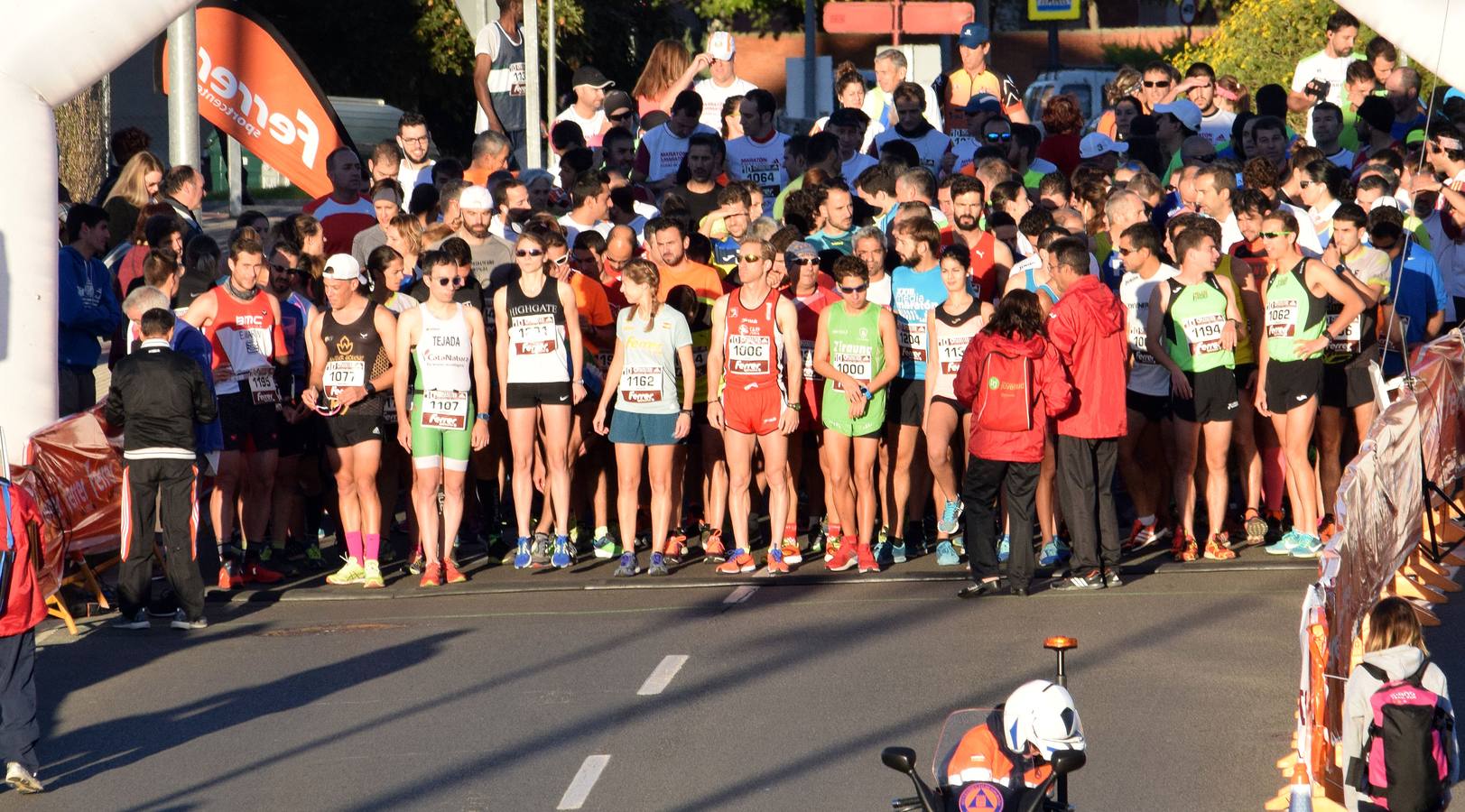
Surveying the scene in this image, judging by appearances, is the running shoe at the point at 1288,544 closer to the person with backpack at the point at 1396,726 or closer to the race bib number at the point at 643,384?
the race bib number at the point at 643,384

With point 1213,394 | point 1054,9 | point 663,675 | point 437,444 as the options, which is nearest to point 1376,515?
point 1213,394

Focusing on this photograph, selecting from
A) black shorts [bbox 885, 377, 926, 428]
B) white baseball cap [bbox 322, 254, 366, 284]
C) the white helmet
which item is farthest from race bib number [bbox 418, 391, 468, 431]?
the white helmet

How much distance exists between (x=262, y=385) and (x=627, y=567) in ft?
7.99

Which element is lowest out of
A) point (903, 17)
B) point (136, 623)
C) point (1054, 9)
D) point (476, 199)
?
point (136, 623)

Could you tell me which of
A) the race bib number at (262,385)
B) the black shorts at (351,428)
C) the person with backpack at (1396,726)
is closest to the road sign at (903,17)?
the black shorts at (351,428)

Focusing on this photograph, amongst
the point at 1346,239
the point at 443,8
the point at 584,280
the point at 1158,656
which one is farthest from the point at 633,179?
the point at 443,8

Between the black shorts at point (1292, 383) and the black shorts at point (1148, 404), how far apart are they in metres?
0.61

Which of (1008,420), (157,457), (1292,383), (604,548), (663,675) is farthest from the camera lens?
(604,548)

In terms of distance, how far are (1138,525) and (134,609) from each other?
600 cm

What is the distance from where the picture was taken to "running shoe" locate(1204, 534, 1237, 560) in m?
12.1

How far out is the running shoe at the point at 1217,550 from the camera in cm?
1206

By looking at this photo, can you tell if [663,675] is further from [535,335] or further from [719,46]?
[719,46]

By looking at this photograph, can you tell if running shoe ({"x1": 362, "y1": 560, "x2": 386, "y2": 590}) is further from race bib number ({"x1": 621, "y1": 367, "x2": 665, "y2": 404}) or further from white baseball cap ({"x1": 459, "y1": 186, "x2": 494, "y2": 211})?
white baseball cap ({"x1": 459, "y1": 186, "x2": 494, "y2": 211})

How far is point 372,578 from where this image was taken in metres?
12.2
